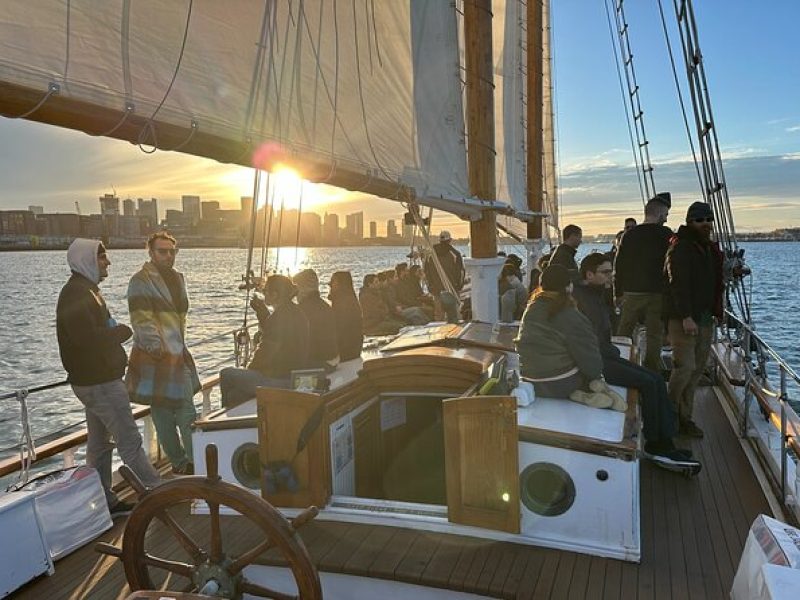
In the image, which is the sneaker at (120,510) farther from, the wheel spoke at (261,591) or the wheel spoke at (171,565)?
the wheel spoke at (261,591)

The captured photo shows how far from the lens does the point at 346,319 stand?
5.68 metres

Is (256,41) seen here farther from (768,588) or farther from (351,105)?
(768,588)

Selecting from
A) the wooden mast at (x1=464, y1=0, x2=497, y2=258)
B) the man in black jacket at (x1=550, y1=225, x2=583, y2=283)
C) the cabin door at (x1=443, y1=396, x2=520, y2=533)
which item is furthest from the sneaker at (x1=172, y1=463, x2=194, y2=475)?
the man in black jacket at (x1=550, y1=225, x2=583, y2=283)

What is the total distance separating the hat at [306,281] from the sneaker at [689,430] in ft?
10.5

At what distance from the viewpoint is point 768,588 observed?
7.64 feet

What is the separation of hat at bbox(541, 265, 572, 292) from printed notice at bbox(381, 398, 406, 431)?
1.44 metres

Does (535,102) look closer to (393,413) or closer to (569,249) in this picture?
(569,249)

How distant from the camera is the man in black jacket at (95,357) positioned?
3879 mm

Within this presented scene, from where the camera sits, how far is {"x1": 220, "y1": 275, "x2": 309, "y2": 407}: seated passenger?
4516 mm

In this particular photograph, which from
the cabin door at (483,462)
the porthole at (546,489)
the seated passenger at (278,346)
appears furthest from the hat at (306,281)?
the porthole at (546,489)

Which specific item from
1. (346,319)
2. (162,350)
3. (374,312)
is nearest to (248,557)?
(162,350)

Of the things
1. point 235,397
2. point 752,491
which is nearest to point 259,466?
point 235,397

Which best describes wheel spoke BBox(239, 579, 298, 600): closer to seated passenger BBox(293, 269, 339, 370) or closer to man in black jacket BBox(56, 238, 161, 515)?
man in black jacket BBox(56, 238, 161, 515)

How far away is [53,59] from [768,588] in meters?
3.21
